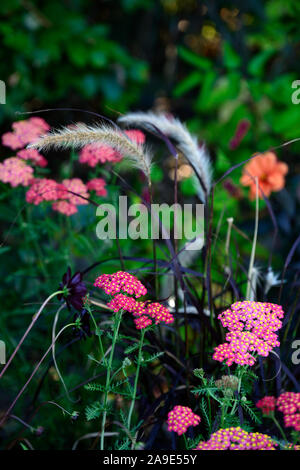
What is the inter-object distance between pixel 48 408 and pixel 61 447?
0.32ft


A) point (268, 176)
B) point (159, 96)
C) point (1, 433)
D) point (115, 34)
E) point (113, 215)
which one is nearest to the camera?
point (113, 215)

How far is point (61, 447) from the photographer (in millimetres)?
990

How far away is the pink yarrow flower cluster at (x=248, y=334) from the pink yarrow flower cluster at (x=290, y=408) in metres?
0.06

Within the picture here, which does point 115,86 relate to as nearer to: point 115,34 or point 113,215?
point 115,34

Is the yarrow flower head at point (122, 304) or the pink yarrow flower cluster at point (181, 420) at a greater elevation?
the yarrow flower head at point (122, 304)

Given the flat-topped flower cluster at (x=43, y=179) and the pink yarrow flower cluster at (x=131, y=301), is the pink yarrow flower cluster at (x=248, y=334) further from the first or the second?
the flat-topped flower cluster at (x=43, y=179)

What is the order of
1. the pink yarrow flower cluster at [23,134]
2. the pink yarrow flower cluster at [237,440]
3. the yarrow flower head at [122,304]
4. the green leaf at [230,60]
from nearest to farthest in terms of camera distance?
the pink yarrow flower cluster at [237,440] < the yarrow flower head at [122,304] < the pink yarrow flower cluster at [23,134] < the green leaf at [230,60]

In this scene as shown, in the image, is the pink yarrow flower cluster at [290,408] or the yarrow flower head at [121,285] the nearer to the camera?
the pink yarrow flower cluster at [290,408]

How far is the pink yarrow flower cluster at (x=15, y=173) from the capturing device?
0.98 meters

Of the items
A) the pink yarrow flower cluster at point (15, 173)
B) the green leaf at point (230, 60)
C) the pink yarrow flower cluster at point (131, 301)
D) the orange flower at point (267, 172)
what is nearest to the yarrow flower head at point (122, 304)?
the pink yarrow flower cluster at point (131, 301)

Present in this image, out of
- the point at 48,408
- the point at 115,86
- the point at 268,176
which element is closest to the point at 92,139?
the point at 48,408

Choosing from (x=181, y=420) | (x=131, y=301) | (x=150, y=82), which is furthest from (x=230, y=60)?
(x=181, y=420)

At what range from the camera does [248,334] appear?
0.64 metres

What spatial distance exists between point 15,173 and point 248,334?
602mm
